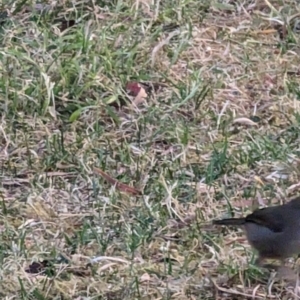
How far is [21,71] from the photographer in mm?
4855

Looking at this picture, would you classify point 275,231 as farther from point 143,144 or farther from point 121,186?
point 143,144

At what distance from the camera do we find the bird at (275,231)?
11.2ft

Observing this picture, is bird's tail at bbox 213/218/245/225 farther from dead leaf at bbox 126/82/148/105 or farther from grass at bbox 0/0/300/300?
dead leaf at bbox 126/82/148/105

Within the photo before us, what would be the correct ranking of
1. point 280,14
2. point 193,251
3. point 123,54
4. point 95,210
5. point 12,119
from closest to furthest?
point 193,251 → point 95,210 → point 12,119 → point 123,54 → point 280,14

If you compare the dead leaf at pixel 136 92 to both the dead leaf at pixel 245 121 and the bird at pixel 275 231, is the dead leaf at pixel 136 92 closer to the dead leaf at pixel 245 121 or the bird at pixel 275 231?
the dead leaf at pixel 245 121

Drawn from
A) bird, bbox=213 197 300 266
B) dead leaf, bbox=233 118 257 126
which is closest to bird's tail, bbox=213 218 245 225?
bird, bbox=213 197 300 266

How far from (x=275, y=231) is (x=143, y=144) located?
44.9 inches

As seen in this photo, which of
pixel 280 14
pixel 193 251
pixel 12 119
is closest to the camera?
pixel 193 251

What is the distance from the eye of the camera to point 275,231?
11.2 ft

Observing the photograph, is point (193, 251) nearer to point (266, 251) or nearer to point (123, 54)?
point (266, 251)

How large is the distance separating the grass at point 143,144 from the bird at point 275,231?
89 mm

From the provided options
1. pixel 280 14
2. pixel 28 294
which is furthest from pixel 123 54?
pixel 28 294

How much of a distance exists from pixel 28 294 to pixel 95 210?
63cm

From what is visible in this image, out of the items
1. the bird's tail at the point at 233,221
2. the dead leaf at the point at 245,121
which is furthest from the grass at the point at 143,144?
the bird's tail at the point at 233,221
